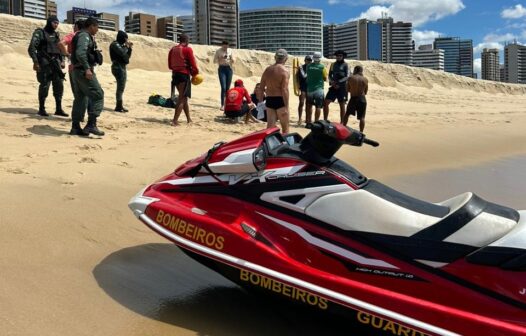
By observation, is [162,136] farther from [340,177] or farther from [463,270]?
[463,270]

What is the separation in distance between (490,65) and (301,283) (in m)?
134

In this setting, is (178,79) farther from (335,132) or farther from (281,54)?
(335,132)

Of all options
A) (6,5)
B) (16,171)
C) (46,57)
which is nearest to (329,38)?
(6,5)

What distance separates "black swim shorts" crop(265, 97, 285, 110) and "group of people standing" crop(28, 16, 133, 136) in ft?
8.80

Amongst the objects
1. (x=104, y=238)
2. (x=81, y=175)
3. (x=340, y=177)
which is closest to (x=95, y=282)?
(x=104, y=238)

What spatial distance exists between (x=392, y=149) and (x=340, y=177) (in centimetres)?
744

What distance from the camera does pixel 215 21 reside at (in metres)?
79.5

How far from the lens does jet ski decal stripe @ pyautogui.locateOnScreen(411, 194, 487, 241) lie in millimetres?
2441

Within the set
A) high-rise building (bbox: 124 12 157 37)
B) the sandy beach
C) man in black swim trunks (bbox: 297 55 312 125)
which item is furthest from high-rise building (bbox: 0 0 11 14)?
man in black swim trunks (bbox: 297 55 312 125)

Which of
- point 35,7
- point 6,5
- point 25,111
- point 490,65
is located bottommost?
point 25,111

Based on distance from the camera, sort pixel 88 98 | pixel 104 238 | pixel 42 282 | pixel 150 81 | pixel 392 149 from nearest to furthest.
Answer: pixel 42 282 → pixel 104 238 → pixel 88 98 → pixel 392 149 → pixel 150 81

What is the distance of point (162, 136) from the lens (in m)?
8.64

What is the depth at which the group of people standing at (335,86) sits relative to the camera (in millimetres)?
10852

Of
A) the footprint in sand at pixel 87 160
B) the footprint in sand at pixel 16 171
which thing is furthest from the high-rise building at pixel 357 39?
the footprint in sand at pixel 16 171
